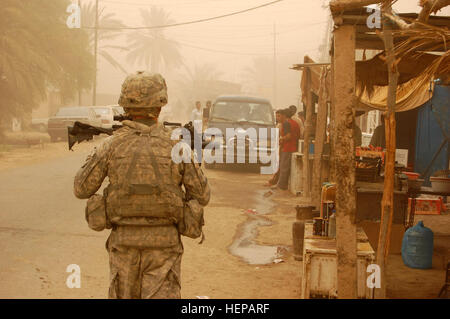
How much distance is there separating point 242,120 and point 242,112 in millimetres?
514

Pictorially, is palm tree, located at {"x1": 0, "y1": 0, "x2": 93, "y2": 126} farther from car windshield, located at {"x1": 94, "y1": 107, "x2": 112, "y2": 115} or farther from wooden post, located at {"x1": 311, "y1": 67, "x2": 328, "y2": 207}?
wooden post, located at {"x1": 311, "y1": 67, "x2": 328, "y2": 207}

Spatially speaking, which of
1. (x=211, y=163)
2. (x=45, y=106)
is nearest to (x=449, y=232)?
(x=211, y=163)

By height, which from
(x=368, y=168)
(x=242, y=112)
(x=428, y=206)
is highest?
(x=242, y=112)

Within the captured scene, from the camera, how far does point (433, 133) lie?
13.6 m

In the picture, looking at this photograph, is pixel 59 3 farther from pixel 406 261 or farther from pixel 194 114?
pixel 406 261

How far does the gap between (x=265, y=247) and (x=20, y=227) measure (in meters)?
3.63

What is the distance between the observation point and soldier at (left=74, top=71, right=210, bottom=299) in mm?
3443

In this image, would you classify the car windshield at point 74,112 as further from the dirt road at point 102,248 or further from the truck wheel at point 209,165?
the dirt road at point 102,248

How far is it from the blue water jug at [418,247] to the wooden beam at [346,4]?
3401 mm

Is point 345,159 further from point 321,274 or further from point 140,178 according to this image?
point 140,178

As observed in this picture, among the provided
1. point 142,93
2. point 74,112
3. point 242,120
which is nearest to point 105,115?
point 74,112

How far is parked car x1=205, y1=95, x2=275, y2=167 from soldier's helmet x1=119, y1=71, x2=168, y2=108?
13.0 m

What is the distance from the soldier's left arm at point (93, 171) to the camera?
350 cm

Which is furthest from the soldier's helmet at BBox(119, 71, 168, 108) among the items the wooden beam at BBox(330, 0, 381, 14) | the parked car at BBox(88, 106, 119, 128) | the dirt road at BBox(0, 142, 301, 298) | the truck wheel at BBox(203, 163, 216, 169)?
the parked car at BBox(88, 106, 119, 128)
